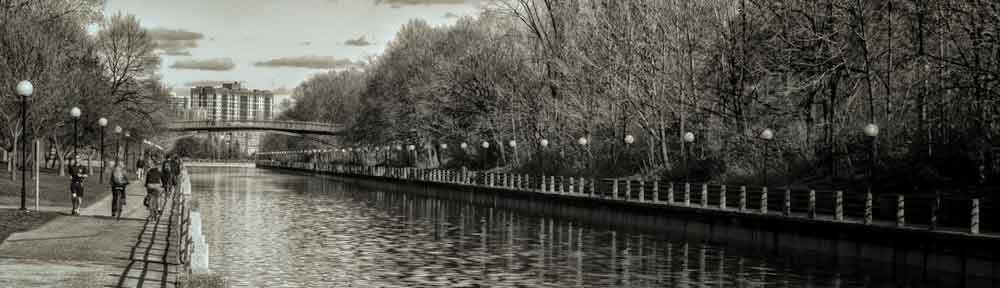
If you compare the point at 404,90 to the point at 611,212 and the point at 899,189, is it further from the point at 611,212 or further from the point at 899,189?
the point at 899,189

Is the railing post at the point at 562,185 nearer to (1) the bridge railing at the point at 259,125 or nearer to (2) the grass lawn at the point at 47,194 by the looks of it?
(2) the grass lawn at the point at 47,194

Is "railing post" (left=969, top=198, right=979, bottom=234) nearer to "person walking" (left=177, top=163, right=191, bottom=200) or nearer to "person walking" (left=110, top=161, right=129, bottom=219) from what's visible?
"person walking" (left=177, top=163, right=191, bottom=200)

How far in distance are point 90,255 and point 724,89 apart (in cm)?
3045

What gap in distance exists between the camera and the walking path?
17.2m

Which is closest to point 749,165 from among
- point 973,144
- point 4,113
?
point 973,144

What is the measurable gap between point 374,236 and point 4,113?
25905 millimetres

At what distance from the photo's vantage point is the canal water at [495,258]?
21.5 meters

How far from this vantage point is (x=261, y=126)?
506 feet

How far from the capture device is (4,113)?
166 feet

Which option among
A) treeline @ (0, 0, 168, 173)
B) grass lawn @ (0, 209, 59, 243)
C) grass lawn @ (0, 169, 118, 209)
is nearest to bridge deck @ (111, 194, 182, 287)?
grass lawn @ (0, 209, 59, 243)

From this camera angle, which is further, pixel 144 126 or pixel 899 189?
pixel 144 126

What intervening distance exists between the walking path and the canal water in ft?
4.50

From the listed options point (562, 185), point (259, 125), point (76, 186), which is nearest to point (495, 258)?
point (76, 186)

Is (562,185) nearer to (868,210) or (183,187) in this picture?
(183,187)
